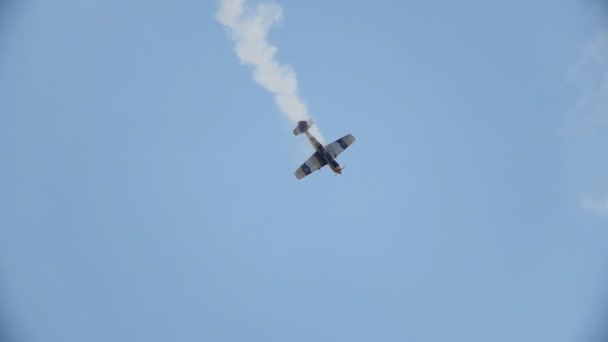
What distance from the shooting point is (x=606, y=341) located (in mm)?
37250

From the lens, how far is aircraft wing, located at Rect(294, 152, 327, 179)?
36.8m

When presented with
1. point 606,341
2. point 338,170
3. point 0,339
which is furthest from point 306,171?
point 0,339

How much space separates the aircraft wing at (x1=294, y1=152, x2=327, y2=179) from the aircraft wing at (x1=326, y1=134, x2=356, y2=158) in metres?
0.93

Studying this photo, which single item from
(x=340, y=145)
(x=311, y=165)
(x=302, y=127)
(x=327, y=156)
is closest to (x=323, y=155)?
(x=327, y=156)

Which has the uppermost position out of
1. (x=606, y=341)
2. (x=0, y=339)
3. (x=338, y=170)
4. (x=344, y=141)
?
(x=344, y=141)

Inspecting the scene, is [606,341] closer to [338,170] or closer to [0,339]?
[338,170]

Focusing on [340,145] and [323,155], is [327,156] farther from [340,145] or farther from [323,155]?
[340,145]

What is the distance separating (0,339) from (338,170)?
30154mm

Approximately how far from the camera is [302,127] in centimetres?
3441

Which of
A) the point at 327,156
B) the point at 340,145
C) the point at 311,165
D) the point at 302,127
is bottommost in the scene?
the point at 311,165

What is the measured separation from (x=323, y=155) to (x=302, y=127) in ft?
10.3

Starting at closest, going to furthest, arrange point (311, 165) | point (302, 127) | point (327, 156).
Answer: point (302, 127)
point (327, 156)
point (311, 165)

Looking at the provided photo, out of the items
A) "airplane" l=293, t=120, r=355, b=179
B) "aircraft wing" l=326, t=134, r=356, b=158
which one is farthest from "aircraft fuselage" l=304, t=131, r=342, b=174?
"aircraft wing" l=326, t=134, r=356, b=158

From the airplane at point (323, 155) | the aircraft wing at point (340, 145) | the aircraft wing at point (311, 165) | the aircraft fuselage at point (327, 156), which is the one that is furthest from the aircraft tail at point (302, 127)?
the aircraft wing at point (340, 145)
